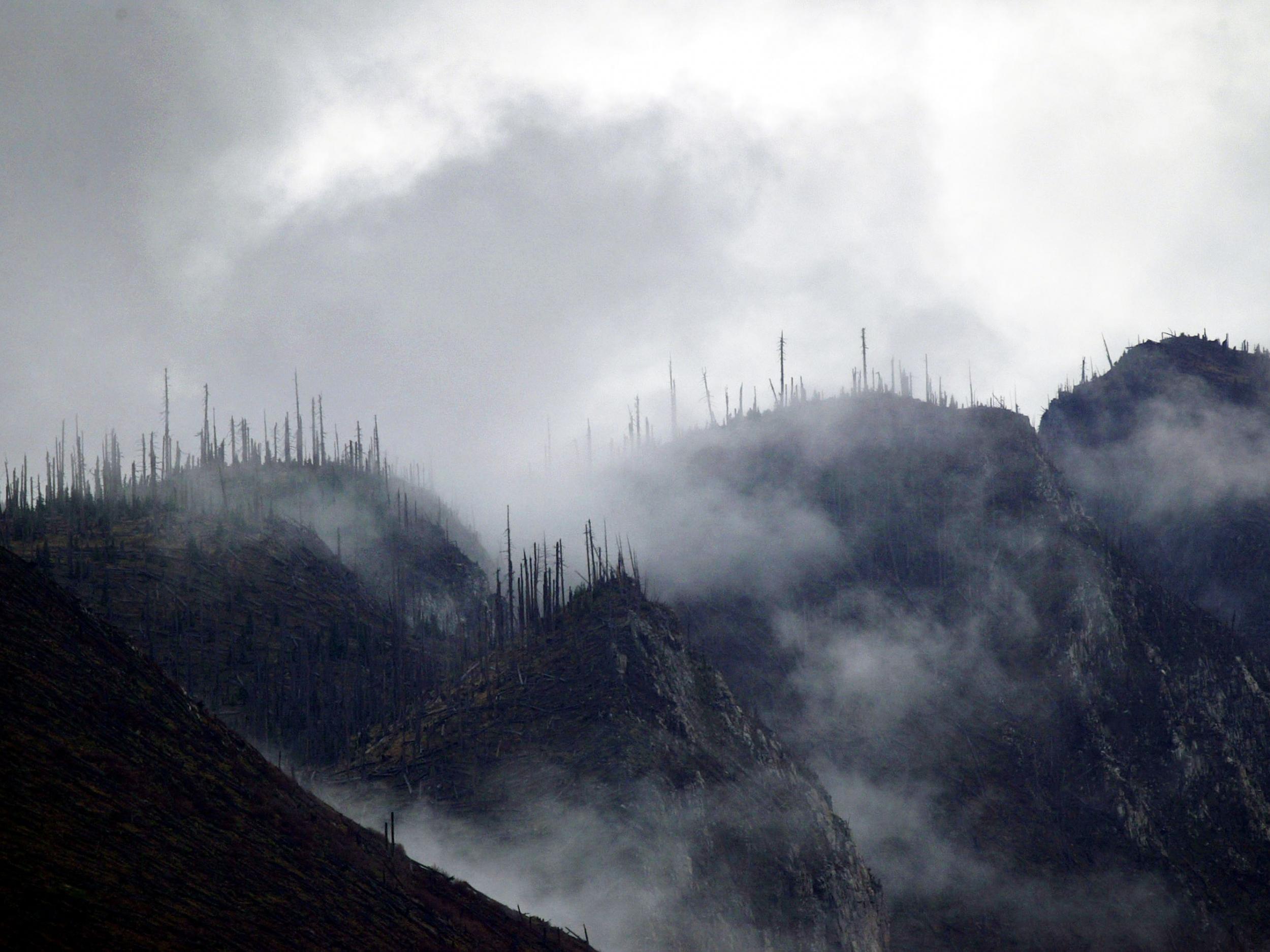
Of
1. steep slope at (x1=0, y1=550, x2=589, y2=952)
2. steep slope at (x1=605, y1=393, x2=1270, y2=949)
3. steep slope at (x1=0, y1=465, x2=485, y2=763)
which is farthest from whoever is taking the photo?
steep slope at (x1=605, y1=393, x2=1270, y2=949)

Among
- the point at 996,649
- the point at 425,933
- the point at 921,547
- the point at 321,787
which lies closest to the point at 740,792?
the point at 321,787

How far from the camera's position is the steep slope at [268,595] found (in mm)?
121938

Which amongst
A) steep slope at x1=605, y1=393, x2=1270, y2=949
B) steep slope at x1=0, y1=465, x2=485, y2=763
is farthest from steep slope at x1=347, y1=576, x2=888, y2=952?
steep slope at x1=605, y1=393, x2=1270, y2=949

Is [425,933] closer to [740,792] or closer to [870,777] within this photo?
[740,792]

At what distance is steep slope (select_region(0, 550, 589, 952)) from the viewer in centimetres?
5444

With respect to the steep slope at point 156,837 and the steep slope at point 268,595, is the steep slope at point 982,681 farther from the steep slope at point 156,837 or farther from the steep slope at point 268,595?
the steep slope at point 156,837

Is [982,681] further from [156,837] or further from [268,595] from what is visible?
[156,837]

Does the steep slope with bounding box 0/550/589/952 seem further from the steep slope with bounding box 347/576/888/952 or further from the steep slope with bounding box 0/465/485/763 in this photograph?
the steep slope with bounding box 0/465/485/763

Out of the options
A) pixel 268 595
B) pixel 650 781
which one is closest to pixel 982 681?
pixel 650 781

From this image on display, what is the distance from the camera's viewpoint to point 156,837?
6244 cm

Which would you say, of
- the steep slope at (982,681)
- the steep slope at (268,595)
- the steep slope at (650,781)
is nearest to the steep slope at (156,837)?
the steep slope at (650,781)

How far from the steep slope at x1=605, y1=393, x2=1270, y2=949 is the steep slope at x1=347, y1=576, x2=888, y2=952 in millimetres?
28536

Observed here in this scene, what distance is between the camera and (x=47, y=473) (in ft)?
528

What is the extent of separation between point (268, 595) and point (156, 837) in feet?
259
